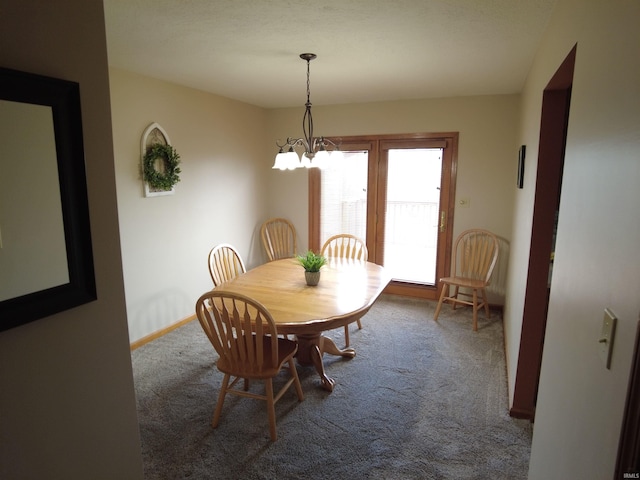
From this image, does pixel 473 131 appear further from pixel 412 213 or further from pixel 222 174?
pixel 222 174

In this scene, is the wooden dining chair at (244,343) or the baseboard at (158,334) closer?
the wooden dining chair at (244,343)

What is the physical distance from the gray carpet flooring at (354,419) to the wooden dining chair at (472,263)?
0.65 meters

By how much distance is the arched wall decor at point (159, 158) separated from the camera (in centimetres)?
333

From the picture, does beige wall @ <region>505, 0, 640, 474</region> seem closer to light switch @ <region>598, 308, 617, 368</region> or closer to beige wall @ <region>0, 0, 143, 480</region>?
light switch @ <region>598, 308, 617, 368</region>

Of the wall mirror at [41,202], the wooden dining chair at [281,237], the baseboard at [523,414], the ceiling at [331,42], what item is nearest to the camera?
the wall mirror at [41,202]

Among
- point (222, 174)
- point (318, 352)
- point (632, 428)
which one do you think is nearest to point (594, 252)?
point (632, 428)

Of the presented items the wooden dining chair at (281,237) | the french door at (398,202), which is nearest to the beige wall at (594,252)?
the french door at (398,202)

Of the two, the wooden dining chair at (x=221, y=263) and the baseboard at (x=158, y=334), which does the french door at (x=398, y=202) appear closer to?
the wooden dining chair at (x=221, y=263)

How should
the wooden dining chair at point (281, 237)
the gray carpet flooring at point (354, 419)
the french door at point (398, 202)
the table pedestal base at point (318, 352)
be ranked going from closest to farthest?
the gray carpet flooring at point (354, 419) < the table pedestal base at point (318, 352) < the french door at point (398, 202) < the wooden dining chair at point (281, 237)

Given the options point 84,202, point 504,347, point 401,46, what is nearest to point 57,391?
point 84,202

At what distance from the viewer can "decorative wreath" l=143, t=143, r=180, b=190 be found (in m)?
A: 3.35

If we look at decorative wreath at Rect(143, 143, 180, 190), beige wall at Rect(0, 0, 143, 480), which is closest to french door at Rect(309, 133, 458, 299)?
decorative wreath at Rect(143, 143, 180, 190)

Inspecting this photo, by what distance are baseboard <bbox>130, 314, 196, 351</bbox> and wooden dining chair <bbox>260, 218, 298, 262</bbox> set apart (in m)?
1.48

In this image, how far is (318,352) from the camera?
2.81 m
